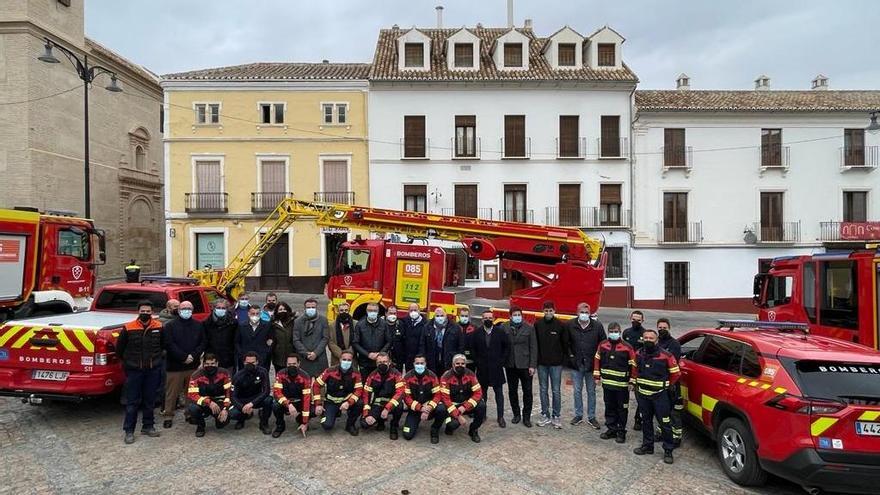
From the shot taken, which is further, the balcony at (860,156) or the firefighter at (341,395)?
the balcony at (860,156)

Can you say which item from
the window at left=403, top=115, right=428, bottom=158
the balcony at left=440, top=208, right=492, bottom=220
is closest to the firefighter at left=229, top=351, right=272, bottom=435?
the balcony at left=440, top=208, right=492, bottom=220

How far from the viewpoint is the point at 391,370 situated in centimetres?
681

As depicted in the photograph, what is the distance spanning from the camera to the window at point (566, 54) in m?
23.7

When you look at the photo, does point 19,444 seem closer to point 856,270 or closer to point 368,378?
point 368,378

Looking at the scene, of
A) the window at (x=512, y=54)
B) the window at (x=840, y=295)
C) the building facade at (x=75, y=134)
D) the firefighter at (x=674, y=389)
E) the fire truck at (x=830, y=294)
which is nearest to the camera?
the firefighter at (x=674, y=389)

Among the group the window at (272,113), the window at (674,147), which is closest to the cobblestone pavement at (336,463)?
the window at (272,113)

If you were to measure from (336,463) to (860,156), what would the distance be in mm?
27213

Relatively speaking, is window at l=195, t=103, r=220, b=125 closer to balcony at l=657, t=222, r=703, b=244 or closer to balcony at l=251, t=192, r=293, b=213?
balcony at l=251, t=192, r=293, b=213

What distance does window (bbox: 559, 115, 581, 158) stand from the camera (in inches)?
894

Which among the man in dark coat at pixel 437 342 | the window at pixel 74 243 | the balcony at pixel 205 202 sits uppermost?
the balcony at pixel 205 202

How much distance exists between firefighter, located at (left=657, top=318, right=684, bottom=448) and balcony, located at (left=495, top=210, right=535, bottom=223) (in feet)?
51.4

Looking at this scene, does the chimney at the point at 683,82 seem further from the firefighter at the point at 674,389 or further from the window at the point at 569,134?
the firefighter at the point at 674,389

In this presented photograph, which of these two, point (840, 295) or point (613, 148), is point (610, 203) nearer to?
point (613, 148)

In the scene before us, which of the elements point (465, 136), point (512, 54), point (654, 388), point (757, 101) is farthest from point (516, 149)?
point (654, 388)
